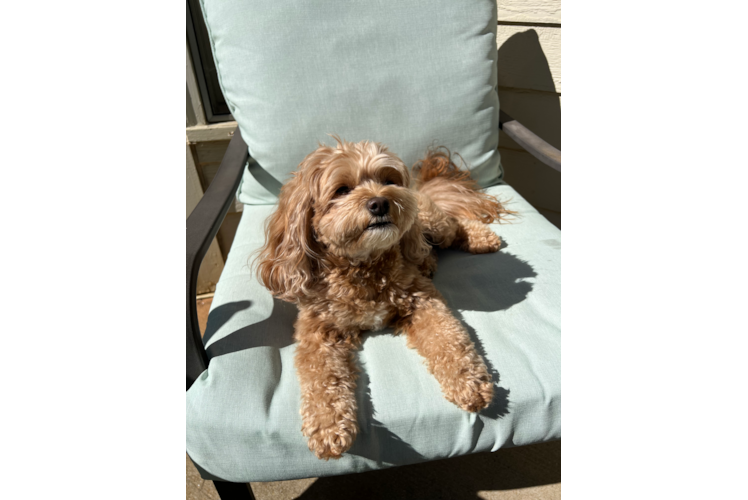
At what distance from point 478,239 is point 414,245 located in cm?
38

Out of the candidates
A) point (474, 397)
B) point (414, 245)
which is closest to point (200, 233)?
point (414, 245)

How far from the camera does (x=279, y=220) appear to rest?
5.10 ft

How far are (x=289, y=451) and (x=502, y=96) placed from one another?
2.39m

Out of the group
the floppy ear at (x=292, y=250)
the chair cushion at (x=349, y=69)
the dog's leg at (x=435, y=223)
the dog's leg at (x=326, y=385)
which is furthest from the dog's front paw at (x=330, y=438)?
the chair cushion at (x=349, y=69)

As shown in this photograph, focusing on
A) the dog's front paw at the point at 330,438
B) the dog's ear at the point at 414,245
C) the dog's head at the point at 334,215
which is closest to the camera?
the dog's front paw at the point at 330,438

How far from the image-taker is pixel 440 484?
1.75 metres

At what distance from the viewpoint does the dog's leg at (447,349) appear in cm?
123

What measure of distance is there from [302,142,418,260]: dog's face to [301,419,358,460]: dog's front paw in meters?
0.54

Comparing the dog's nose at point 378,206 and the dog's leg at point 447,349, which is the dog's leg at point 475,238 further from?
the dog's nose at point 378,206

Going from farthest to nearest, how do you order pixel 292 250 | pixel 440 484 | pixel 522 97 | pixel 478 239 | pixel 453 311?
pixel 522 97 → pixel 478 239 → pixel 440 484 → pixel 453 311 → pixel 292 250

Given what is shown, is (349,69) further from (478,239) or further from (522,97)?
(522,97)

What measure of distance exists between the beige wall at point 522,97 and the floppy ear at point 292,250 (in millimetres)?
994

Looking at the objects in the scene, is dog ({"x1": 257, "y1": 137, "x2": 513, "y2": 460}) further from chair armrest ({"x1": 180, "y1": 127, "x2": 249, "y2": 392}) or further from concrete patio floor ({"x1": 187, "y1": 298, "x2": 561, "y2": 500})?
concrete patio floor ({"x1": 187, "y1": 298, "x2": 561, "y2": 500})
